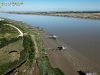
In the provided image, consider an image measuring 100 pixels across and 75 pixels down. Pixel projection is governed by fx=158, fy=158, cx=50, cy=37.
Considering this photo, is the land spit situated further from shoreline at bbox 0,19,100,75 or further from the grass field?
A: the grass field

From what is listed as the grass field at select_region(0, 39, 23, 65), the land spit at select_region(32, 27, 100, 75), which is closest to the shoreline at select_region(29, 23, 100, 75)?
the land spit at select_region(32, 27, 100, 75)

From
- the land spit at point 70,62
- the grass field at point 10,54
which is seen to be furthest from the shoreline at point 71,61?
the grass field at point 10,54

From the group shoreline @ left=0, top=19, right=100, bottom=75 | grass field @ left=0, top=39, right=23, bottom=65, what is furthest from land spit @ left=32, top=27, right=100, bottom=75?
grass field @ left=0, top=39, right=23, bottom=65

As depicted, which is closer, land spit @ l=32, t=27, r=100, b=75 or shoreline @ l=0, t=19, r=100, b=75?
land spit @ l=32, t=27, r=100, b=75

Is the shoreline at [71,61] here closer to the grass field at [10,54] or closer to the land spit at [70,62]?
the land spit at [70,62]

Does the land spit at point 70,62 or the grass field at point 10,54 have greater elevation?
the grass field at point 10,54

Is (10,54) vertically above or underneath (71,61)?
above

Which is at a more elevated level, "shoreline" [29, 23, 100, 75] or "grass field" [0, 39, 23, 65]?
"grass field" [0, 39, 23, 65]

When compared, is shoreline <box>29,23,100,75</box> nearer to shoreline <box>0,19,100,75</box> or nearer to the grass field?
shoreline <box>0,19,100,75</box>

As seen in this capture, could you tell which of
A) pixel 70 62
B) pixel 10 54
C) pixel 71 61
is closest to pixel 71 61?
pixel 71 61

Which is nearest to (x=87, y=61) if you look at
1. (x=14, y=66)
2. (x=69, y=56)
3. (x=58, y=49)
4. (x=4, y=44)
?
(x=69, y=56)

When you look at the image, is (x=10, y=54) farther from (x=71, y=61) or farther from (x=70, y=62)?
(x=71, y=61)

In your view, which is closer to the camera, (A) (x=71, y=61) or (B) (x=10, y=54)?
(B) (x=10, y=54)
